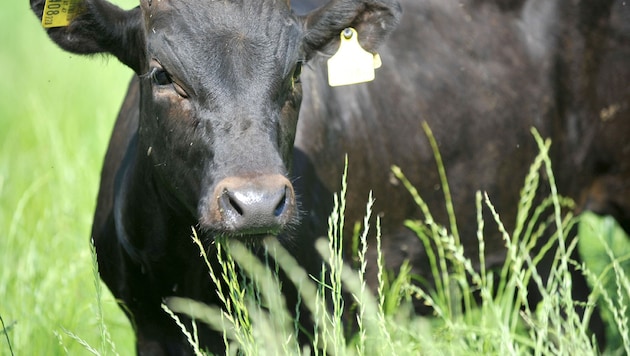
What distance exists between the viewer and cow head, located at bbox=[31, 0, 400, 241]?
380cm

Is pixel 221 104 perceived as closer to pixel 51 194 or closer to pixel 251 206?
pixel 251 206

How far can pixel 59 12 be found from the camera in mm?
→ 4473

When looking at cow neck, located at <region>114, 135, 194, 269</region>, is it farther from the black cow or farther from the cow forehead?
the cow forehead

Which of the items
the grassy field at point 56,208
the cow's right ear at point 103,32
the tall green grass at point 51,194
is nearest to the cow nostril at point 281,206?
the grassy field at point 56,208

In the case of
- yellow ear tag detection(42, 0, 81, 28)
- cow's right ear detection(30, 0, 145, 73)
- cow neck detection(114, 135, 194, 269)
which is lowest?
cow neck detection(114, 135, 194, 269)

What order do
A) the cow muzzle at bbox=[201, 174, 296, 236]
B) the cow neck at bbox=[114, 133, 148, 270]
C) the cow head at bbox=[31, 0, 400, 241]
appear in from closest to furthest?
1. the cow muzzle at bbox=[201, 174, 296, 236]
2. the cow head at bbox=[31, 0, 400, 241]
3. the cow neck at bbox=[114, 133, 148, 270]

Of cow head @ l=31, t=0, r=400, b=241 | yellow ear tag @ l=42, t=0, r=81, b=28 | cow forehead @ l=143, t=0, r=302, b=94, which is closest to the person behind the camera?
cow head @ l=31, t=0, r=400, b=241

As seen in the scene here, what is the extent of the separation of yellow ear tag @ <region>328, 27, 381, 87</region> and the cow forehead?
0.57m

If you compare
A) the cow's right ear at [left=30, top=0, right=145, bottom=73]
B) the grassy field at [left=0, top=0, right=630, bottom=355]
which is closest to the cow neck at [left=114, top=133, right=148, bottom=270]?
the grassy field at [left=0, top=0, right=630, bottom=355]

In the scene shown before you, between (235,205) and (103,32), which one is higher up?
(103,32)

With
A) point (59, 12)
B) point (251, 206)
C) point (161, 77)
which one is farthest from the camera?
point (59, 12)

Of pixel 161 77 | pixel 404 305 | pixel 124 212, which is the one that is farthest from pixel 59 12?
pixel 404 305

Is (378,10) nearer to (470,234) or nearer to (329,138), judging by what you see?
(329,138)

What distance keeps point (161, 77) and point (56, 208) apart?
317 cm
